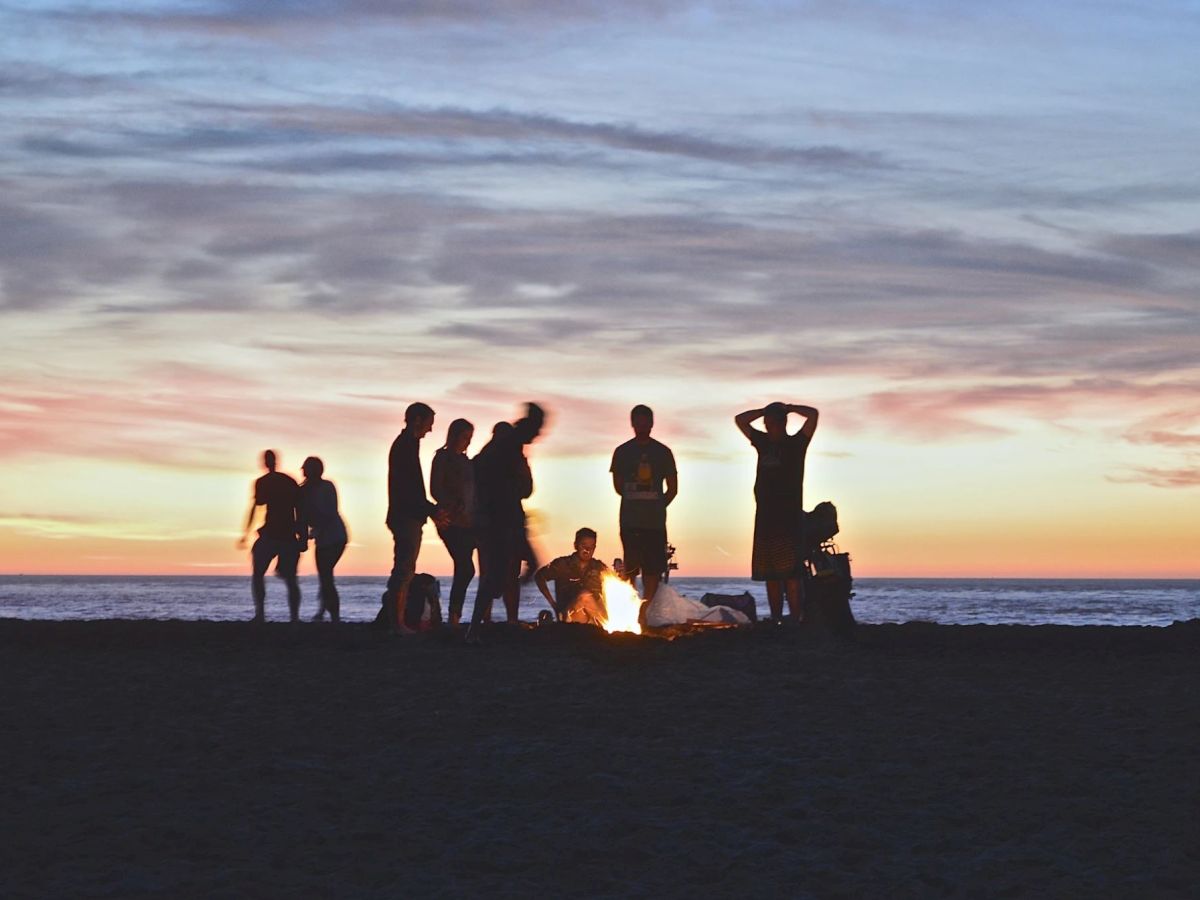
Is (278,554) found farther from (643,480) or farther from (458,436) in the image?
(643,480)

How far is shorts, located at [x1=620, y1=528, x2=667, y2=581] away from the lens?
48.2 feet

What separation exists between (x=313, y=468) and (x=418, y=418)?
3197 millimetres

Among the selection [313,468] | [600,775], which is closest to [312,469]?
[313,468]

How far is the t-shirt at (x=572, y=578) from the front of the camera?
16.3 metres

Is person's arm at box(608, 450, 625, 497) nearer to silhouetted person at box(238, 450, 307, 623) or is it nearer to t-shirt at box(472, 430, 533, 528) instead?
t-shirt at box(472, 430, 533, 528)

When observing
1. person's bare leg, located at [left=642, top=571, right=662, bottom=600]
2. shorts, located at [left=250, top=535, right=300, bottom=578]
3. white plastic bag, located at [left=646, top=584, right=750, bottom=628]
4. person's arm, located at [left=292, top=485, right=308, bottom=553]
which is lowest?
white plastic bag, located at [left=646, top=584, right=750, bottom=628]

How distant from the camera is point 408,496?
45.5 feet

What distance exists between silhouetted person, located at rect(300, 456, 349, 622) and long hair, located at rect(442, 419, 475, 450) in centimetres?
279

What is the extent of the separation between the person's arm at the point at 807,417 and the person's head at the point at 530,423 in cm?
243

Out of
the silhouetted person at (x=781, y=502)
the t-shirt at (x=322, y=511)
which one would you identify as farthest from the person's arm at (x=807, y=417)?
the t-shirt at (x=322, y=511)

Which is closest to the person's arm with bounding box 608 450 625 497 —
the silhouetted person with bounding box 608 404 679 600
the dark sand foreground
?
the silhouetted person with bounding box 608 404 679 600

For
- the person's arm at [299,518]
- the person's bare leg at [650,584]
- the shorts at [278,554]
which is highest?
the person's arm at [299,518]

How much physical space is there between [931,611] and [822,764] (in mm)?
44633

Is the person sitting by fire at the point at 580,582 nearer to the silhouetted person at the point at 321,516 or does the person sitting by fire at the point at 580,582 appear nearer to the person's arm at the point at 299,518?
the silhouetted person at the point at 321,516
